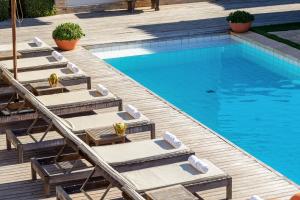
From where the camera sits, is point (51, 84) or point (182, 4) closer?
point (51, 84)

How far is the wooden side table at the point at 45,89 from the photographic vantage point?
17.4 metres

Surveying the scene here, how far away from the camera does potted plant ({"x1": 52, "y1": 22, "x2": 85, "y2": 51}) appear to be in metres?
23.4

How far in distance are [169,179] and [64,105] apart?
4.57 metres

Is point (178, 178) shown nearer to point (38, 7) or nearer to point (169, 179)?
point (169, 179)

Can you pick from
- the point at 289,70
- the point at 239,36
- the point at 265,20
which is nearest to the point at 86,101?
the point at 289,70

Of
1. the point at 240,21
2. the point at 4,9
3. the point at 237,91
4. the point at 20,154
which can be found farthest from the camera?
the point at 4,9

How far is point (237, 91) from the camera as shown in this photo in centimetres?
2102

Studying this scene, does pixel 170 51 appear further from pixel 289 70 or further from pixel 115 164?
pixel 115 164

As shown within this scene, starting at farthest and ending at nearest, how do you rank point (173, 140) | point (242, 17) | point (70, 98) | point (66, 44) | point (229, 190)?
point (242, 17) → point (66, 44) → point (70, 98) → point (173, 140) → point (229, 190)

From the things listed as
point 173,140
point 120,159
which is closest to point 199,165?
point 173,140

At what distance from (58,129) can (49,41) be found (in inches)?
472

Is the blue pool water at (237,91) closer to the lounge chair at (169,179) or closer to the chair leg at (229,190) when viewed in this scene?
the chair leg at (229,190)

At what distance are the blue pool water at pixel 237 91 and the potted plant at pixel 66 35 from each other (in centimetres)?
132

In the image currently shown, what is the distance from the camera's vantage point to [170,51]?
24.8 meters
